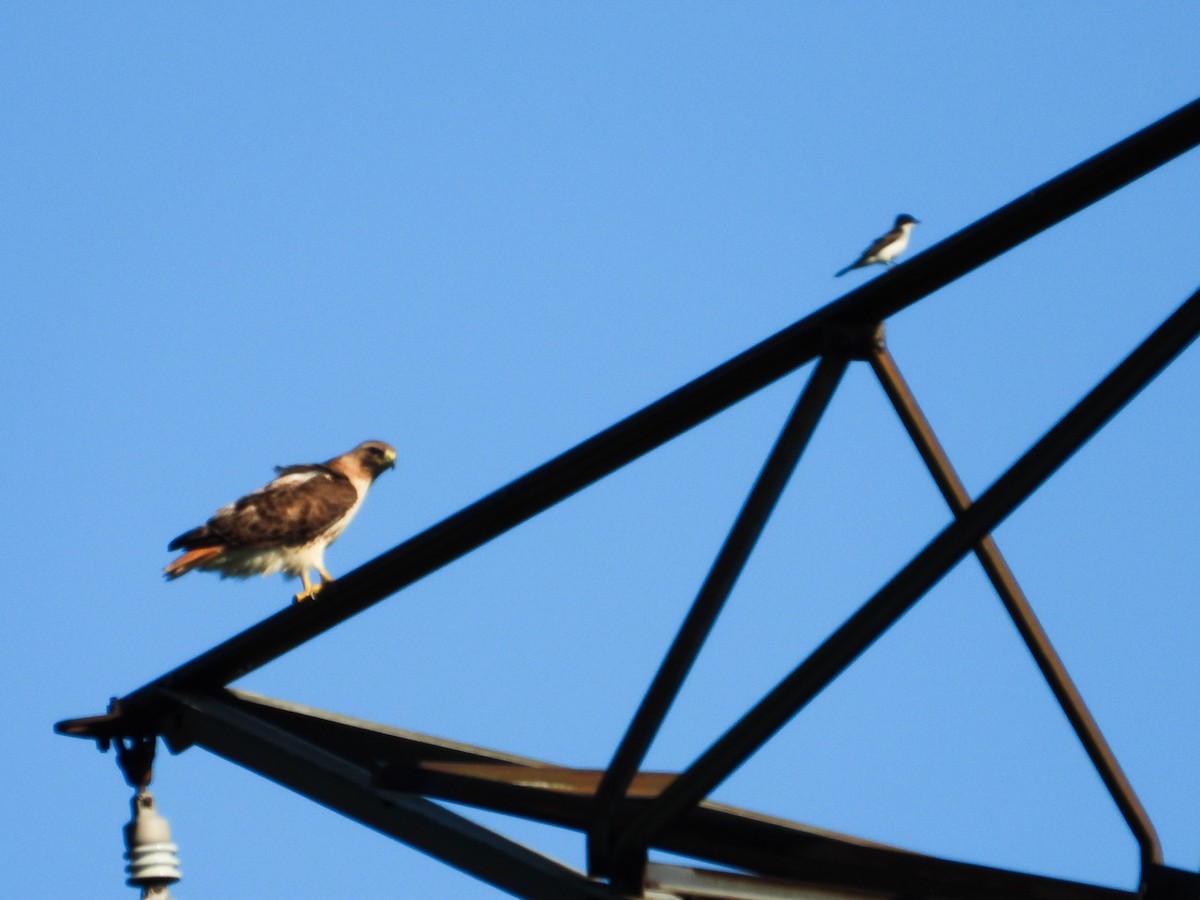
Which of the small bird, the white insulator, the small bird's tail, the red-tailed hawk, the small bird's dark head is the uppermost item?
the small bird

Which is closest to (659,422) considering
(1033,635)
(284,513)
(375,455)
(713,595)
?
(713,595)

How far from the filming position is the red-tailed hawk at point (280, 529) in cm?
961

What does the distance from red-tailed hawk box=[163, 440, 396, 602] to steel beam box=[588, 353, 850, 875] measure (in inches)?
255

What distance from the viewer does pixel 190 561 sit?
9547mm

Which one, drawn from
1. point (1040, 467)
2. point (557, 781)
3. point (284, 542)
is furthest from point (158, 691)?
point (284, 542)

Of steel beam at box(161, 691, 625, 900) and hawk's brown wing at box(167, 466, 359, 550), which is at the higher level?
hawk's brown wing at box(167, 466, 359, 550)

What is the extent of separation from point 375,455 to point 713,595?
8.27 metres

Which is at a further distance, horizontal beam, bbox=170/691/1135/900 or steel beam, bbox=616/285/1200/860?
horizontal beam, bbox=170/691/1135/900

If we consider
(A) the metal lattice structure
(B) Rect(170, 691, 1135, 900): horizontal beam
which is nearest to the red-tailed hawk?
(A) the metal lattice structure

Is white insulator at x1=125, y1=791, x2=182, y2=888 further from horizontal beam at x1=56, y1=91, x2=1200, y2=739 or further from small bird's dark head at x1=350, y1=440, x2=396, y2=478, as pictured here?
small bird's dark head at x1=350, y1=440, x2=396, y2=478

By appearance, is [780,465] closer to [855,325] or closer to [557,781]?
[855,325]

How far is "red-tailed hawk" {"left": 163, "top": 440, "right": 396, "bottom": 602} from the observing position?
9609mm

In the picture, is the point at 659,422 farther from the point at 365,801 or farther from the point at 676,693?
the point at 365,801

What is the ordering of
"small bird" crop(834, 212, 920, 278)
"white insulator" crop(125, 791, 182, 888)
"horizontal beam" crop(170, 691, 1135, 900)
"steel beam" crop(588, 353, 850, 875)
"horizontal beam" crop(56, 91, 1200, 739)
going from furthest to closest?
1. "small bird" crop(834, 212, 920, 278)
2. "white insulator" crop(125, 791, 182, 888)
3. "horizontal beam" crop(170, 691, 1135, 900)
4. "steel beam" crop(588, 353, 850, 875)
5. "horizontal beam" crop(56, 91, 1200, 739)
